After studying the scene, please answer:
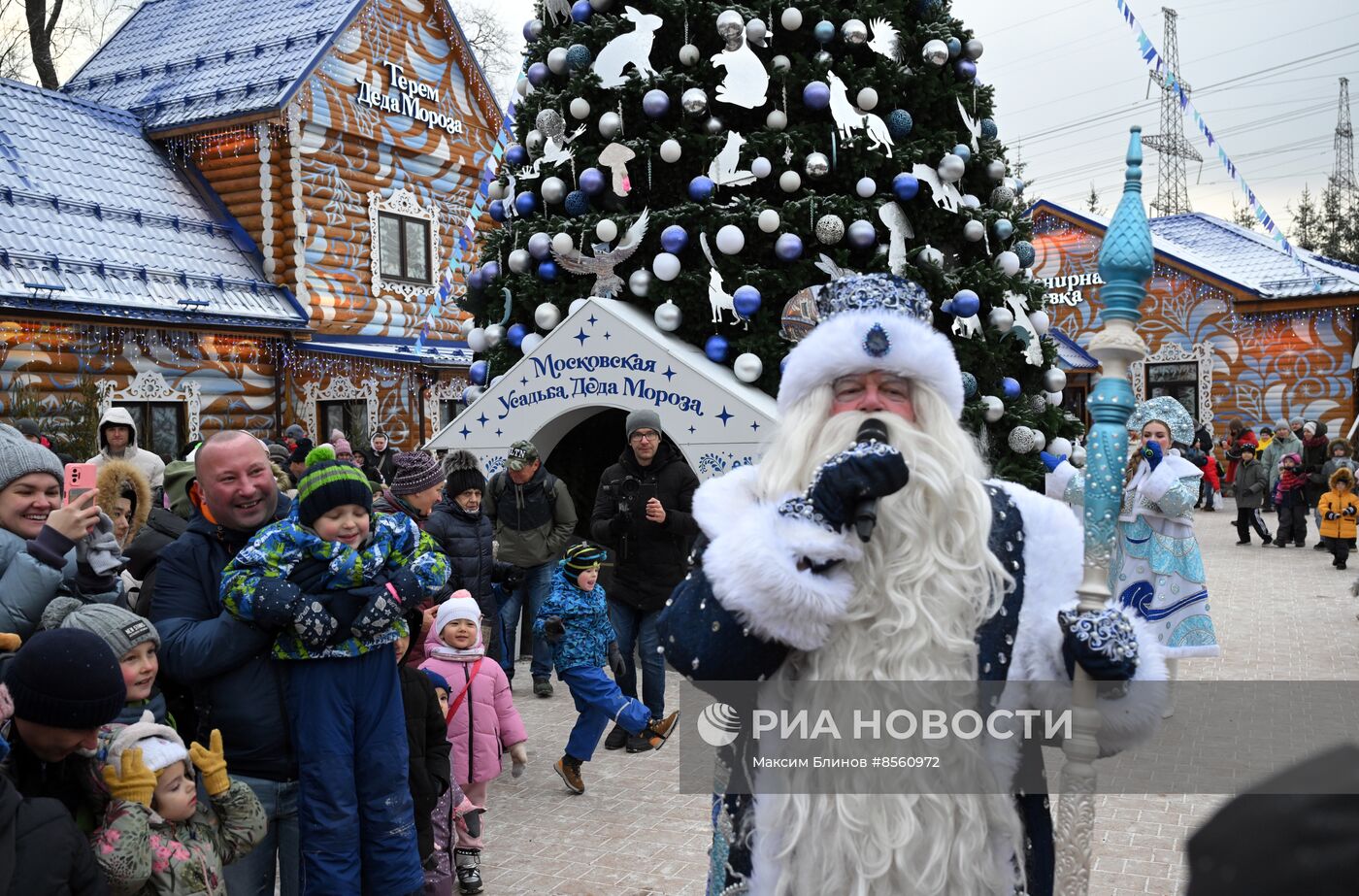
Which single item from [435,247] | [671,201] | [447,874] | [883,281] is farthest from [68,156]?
[883,281]

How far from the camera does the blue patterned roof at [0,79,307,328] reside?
13758mm

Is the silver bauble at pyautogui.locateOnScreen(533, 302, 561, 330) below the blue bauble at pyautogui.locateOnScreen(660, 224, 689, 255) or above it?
below

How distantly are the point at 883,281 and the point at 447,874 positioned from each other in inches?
124

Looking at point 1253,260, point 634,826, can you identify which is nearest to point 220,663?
A: point 634,826

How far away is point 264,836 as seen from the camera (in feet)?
10.9

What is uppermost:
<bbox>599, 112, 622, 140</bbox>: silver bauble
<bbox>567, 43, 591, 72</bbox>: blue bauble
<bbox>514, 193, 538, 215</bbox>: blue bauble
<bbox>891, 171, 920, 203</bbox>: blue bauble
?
<bbox>567, 43, 591, 72</bbox>: blue bauble

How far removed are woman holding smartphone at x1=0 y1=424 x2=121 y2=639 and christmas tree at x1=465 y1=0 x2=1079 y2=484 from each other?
5.18 meters

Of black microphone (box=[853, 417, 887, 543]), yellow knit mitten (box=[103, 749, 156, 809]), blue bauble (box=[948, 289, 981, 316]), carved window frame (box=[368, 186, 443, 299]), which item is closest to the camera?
black microphone (box=[853, 417, 887, 543])

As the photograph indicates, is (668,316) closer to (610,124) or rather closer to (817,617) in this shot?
(610,124)

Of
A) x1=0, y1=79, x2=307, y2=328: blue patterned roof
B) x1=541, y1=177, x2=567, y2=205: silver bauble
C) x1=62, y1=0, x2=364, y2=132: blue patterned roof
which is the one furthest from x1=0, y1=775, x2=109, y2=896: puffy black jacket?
x1=62, y1=0, x2=364, y2=132: blue patterned roof

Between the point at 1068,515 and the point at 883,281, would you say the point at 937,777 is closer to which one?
the point at 1068,515

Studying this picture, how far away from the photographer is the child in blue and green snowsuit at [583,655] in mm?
5926

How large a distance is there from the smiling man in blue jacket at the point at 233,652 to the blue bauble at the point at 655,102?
5697 millimetres

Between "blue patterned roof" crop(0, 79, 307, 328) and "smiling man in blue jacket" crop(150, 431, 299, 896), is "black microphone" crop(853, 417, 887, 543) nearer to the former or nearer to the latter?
"smiling man in blue jacket" crop(150, 431, 299, 896)
